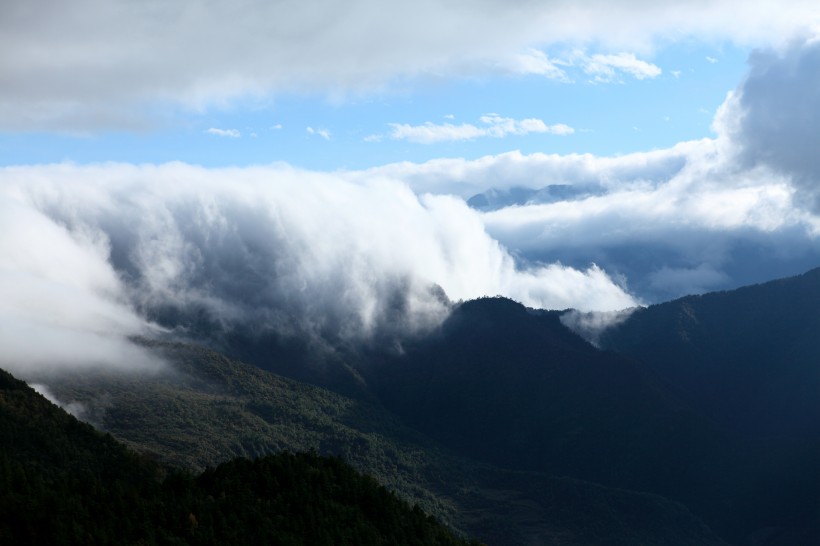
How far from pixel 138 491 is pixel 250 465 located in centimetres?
2380

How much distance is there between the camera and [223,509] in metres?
155

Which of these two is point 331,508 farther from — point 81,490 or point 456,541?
point 81,490

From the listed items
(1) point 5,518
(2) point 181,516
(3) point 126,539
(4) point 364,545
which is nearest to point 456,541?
(4) point 364,545

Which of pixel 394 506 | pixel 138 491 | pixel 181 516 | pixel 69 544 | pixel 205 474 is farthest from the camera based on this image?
pixel 394 506

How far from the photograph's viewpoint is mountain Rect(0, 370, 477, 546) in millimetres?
134250

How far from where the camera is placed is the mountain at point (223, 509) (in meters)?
134

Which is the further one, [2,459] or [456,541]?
[456,541]

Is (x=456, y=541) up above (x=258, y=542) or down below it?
above

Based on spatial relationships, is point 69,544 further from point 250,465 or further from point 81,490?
point 250,465

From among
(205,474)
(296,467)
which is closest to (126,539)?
(205,474)

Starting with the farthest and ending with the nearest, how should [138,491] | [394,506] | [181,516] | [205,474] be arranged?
[394,506] → [205,474] → [138,491] → [181,516]

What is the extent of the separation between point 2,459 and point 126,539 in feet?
131

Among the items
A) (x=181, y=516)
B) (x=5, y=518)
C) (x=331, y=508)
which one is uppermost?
(x=331, y=508)

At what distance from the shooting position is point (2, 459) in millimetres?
162000
